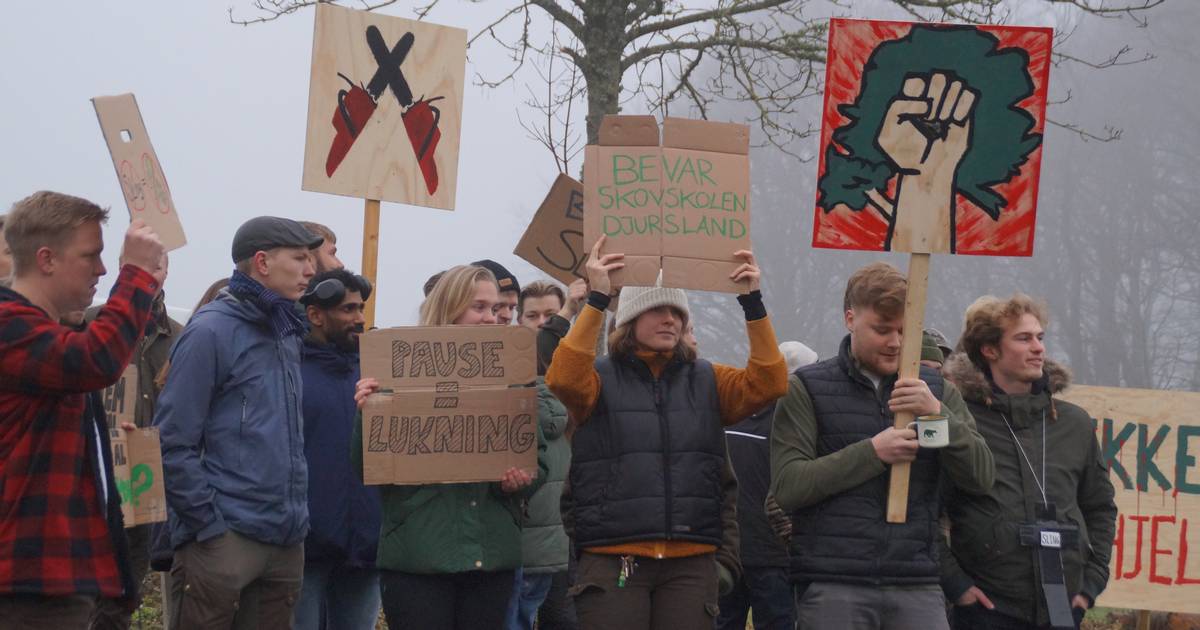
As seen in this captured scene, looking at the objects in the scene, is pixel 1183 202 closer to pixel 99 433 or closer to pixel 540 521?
pixel 540 521

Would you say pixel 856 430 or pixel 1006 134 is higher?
pixel 1006 134

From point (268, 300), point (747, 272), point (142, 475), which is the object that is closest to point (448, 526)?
point (268, 300)

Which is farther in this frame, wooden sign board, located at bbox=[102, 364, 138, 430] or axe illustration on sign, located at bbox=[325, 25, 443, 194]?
axe illustration on sign, located at bbox=[325, 25, 443, 194]

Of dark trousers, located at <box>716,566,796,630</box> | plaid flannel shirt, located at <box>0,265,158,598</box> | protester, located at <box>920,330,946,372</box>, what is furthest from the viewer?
dark trousers, located at <box>716,566,796,630</box>

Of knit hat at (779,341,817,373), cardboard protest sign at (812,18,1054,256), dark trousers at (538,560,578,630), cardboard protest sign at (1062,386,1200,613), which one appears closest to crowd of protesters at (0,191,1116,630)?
cardboard protest sign at (812,18,1054,256)

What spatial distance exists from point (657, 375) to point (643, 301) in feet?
0.89

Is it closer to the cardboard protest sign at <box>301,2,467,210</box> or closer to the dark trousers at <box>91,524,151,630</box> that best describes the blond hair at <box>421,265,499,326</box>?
the cardboard protest sign at <box>301,2,467,210</box>

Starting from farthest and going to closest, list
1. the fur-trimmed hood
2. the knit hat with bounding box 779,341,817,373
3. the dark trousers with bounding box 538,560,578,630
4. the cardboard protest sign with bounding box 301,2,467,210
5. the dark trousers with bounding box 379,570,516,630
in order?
the knit hat with bounding box 779,341,817,373
the dark trousers with bounding box 538,560,578,630
the cardboard protest sign with bounding box 301,2,467,210
the fur-trimmed hood
the dark trousers with bounding box 379,570,516,630

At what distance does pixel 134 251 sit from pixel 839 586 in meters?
2.53

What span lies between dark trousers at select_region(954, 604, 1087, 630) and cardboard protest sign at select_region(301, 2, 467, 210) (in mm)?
2795

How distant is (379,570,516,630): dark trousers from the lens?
494 cm

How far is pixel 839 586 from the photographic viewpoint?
15.1 feet

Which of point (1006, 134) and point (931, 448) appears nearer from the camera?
point (931, 448)

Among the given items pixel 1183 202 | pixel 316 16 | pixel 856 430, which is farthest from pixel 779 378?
pixel 1183 202
